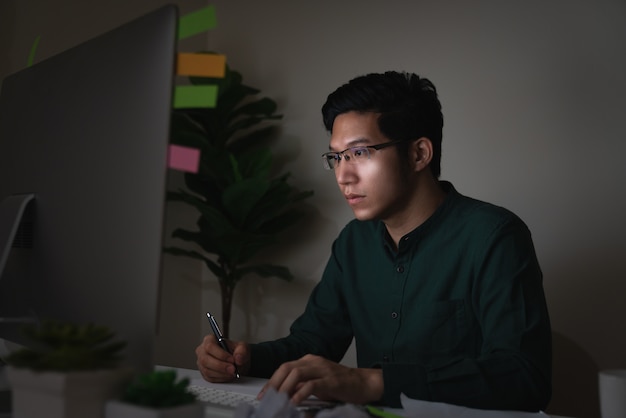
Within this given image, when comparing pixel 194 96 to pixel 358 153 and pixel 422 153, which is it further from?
pixel 422 153

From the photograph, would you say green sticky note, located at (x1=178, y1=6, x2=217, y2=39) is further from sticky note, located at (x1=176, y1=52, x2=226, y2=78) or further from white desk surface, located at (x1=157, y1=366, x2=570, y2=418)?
white desk surface, located at (x1=157, y1=366, x2=570, y2=418)

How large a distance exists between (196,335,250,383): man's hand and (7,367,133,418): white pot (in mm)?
677

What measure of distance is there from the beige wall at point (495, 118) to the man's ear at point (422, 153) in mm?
733

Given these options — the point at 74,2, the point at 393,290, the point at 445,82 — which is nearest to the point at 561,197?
the point at 445,82

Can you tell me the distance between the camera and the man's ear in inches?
71.0

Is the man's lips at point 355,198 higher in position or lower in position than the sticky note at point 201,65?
lower

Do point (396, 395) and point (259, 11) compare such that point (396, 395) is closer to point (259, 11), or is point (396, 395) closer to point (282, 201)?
point (282, 201)

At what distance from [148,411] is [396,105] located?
1.34 metres

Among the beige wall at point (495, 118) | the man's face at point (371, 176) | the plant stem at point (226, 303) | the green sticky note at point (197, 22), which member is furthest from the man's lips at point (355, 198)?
the plant stem at point (226, 303)

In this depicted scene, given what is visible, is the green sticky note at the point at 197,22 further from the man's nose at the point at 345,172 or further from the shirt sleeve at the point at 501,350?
the man's nose at the point at 345,172

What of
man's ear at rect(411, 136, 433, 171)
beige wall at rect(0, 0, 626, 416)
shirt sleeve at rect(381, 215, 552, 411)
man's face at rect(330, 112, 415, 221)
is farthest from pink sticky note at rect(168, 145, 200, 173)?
beige wall at rect(0, 0, 626, 416)

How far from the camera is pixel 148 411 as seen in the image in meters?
0.57

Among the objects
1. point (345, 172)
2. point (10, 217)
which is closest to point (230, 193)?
point (345, 172)

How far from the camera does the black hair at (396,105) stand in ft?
5.78
